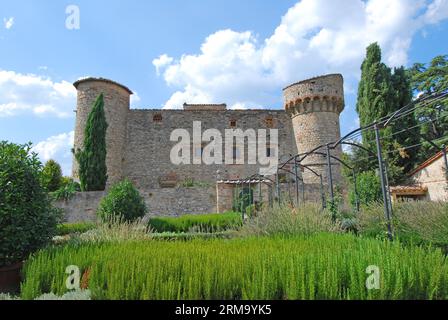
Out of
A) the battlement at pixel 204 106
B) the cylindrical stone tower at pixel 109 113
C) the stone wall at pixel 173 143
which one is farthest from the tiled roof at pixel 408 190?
the cylindrical stone tower at pixel 109 113

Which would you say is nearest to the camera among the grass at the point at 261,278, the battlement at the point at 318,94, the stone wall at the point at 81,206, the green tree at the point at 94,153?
the grass at the point at 261,278

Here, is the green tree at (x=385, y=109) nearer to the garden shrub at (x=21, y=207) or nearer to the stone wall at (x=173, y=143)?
the stone wall at (x=173, y=143)

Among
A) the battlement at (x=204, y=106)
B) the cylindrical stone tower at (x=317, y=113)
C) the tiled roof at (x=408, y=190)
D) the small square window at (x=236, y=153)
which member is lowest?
the tiled roof at (x=408, y=190)

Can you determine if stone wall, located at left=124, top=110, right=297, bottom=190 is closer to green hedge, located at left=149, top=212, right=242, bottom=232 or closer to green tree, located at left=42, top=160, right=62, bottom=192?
green tree, located at left=42, top=160, right=62, bottom=192

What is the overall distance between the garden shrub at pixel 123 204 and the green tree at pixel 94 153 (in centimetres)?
678

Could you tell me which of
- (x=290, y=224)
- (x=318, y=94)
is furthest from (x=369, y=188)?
(x=290, y=224)

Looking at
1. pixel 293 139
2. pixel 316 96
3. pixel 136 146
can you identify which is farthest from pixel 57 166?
pixel 316 96

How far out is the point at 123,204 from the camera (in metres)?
9.58

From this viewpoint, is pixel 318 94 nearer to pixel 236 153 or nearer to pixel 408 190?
pixel 236 153

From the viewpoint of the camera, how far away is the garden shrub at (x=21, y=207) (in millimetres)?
3955

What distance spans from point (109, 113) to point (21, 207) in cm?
1550

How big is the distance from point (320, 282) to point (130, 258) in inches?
69.8

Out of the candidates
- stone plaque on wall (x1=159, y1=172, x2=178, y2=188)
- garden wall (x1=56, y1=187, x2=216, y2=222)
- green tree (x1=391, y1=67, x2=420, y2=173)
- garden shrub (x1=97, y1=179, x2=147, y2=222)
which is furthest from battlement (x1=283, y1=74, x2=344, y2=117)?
garden shrub (x1=97, y1=179, x2=147, y2=222)

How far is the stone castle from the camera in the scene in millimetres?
18594
